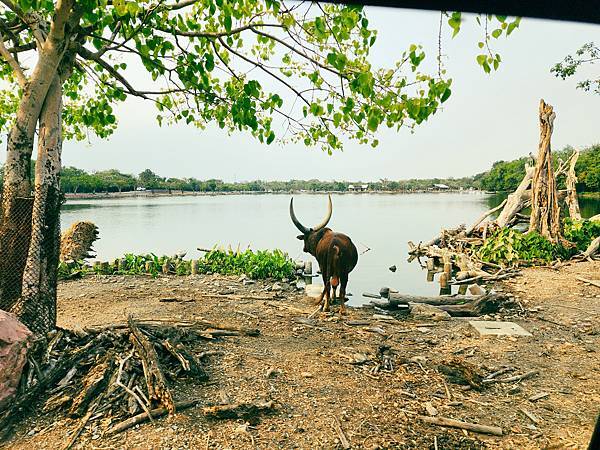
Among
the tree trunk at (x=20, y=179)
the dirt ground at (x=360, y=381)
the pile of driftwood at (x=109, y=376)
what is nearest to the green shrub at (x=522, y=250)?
the dirt ground at (x=360, y=381)

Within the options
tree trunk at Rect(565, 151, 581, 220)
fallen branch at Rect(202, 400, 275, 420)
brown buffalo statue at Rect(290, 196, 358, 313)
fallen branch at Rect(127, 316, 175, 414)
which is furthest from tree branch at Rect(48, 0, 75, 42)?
tree trunk at Rect(565, 151, 581, 220)

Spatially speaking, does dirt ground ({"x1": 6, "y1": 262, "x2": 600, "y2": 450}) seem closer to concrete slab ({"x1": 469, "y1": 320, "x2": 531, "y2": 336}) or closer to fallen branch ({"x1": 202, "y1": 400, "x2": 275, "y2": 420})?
fallen branch ({"x1": 202, "y1": 400, "x2": 275, "y2": 420})

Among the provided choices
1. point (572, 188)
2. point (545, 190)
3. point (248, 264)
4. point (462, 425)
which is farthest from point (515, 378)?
point (572, 188)

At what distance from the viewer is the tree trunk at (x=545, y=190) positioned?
46.0 feet

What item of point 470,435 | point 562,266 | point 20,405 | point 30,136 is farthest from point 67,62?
point 562,266

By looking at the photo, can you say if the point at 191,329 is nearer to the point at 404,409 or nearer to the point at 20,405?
the point at 20,405

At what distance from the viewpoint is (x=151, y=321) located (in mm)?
6906

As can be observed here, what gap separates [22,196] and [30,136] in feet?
2.57

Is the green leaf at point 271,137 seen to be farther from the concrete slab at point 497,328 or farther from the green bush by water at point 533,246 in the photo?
the green bush by water at point 533,246

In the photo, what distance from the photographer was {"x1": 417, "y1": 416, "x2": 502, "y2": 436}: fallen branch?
3.94 m

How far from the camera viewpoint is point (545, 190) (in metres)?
14.4

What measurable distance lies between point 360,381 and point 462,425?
1.28m

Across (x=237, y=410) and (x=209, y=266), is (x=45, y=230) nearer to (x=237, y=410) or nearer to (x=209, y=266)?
(x=237, y=410)

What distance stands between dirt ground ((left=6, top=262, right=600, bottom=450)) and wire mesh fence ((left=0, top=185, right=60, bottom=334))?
68.4 inches
